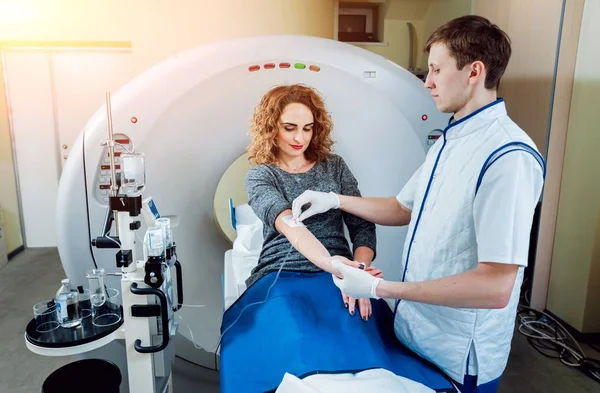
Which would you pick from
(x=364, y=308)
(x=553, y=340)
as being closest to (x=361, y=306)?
(x=364, y=308)

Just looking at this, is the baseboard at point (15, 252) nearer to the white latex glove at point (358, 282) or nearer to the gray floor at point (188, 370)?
the gray floor at point (188, 370)

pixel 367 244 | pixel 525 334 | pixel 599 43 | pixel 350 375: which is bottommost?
pixel 525 334

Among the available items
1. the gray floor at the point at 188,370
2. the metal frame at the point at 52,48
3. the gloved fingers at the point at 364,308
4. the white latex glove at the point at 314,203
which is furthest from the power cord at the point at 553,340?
the metal frame at the point at 52,48

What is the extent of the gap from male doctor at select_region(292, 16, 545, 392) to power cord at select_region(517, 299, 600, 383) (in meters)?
1.22

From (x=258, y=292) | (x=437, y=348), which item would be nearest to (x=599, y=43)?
(x=437, y=348)

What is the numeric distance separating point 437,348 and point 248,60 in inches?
44.1

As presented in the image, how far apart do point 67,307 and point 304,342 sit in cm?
62

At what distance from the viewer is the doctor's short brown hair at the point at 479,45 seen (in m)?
0.96

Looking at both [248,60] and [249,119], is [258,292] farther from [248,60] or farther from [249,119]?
[248,60]

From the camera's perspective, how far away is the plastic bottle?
45.0 inches

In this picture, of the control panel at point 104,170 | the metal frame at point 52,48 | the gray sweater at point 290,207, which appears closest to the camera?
the gray sweater at point 290,207

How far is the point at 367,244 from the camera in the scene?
1.48 m

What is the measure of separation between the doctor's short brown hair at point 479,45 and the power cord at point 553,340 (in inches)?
63.5

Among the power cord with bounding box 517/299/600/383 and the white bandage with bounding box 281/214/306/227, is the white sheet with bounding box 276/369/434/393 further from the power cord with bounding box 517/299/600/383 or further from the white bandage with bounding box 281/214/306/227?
the power cord with bounding box 517/299/600/383
